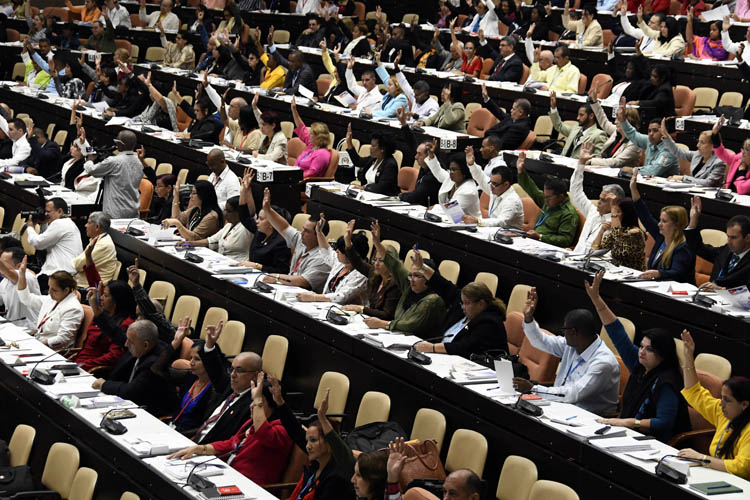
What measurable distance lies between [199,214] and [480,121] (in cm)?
386

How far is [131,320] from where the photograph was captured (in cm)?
784

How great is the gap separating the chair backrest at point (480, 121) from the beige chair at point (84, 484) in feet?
24.9

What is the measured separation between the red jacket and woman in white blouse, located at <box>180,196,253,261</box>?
3752 mm

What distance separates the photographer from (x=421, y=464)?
18.0 ft

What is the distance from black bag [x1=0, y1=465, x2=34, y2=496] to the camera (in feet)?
19.5

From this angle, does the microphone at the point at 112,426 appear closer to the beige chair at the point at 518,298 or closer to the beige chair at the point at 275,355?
the beige chair at the point at 275,355

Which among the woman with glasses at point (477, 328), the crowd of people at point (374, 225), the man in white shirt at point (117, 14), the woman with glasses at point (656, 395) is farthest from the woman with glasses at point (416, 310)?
the man in white shirt at point (117, 14)

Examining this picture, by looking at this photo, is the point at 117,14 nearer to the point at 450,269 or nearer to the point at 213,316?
the point at 213,316

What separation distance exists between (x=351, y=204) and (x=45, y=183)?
349 centimetres

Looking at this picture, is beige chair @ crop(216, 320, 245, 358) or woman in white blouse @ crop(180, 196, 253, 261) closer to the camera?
beige chair @ crop(216, 320, 245, 358)

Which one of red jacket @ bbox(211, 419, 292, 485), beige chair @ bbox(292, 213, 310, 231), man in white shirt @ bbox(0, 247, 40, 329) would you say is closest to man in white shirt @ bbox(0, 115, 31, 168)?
man in white shirt @ bbox(0, 247, 40, 329)

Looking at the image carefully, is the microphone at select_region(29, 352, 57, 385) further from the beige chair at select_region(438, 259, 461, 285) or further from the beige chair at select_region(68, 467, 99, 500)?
the beige chair at select_region(438, 259, 461, 285)

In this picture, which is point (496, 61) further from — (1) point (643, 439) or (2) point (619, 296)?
(1) point (643, 439)

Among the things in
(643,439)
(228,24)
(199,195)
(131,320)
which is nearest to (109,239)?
(199,195)
